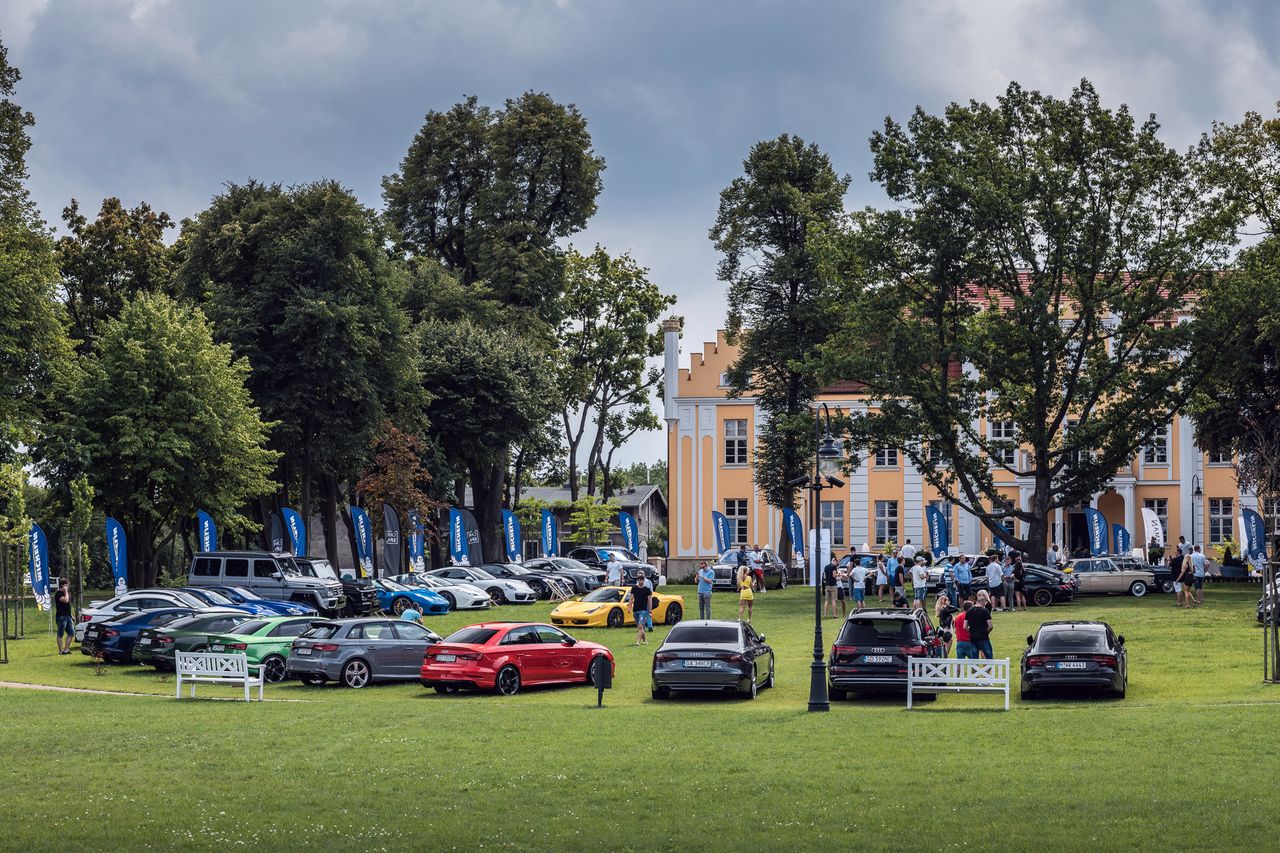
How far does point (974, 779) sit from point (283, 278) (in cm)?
4510

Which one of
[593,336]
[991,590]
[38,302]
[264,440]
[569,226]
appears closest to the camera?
[991,590]

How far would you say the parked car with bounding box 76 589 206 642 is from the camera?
36.3 m

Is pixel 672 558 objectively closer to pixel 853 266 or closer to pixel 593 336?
pixel 593 336

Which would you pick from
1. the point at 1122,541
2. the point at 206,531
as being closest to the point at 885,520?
the point at 1122,541

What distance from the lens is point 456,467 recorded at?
2645 inches

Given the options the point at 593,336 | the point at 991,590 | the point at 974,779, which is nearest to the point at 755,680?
the point at 974,779

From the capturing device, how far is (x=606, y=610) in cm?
3991

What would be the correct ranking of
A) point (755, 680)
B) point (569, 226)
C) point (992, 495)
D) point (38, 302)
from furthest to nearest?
point (569, 226) → point (992, 495) → point (38, 302) → point (755, 680)

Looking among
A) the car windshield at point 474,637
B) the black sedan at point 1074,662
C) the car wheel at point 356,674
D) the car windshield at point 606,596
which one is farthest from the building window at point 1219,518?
the car wheel at point 356,674

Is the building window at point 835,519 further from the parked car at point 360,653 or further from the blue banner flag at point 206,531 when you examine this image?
the parked car at point 360,653

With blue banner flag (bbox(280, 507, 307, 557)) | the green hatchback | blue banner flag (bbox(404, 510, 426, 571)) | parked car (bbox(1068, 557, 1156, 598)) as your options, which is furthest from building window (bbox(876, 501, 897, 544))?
the green hatchback

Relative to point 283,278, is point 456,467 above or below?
below

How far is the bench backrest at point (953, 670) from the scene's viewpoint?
22906 mm

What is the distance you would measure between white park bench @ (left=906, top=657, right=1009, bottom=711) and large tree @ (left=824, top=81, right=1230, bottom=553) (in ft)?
80.8
